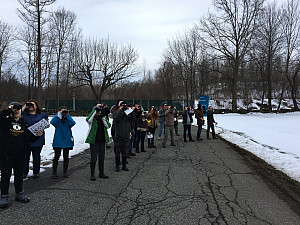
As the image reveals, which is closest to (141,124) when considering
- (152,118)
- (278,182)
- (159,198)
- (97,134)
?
(152,118)

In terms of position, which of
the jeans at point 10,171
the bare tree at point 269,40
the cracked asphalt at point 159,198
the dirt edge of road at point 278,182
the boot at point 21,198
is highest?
the bare tree at point 269,40

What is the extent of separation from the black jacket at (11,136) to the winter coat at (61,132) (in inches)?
48.3

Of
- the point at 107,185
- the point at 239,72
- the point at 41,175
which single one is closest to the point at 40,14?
the point at 41,175

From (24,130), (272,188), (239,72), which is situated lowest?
(272,188)

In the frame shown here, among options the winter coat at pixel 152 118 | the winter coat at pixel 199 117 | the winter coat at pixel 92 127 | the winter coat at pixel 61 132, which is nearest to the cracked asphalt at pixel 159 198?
the winter coat at pixel 61 132

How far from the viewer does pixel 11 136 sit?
3668 millimetres

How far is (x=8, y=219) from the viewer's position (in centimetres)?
313

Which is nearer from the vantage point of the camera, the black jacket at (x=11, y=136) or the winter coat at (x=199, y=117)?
the black jacket at (x=11, y=136)

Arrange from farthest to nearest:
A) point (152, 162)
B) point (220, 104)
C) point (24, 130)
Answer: point (220, 104) < point (152, 162) < point (24, 130)

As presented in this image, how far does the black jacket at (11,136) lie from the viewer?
3.60m

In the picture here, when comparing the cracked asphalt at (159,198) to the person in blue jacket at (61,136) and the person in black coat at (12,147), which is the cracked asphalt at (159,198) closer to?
the person in black coat at (12,147)

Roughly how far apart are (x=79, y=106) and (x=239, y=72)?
2610 centimetres

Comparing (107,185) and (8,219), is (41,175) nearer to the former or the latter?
(107,185)

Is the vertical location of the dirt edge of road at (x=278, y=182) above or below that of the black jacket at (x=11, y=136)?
below
